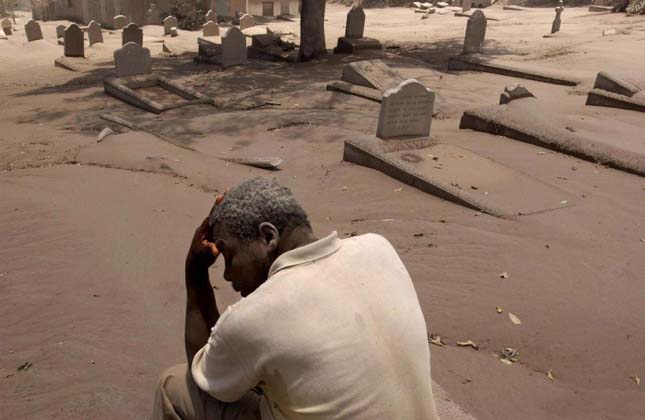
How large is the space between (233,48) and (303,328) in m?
16.2

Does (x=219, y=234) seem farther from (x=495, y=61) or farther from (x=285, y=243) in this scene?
(x=495, y=61)

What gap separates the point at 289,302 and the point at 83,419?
Result: 7.01 feet

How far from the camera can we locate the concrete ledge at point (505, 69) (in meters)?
13.3

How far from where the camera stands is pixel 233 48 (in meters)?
16.7

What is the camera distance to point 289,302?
62.9 inches

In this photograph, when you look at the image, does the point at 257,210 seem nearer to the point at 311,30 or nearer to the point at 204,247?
the point at 204,247

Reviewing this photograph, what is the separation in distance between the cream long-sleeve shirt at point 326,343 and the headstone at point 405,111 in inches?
248

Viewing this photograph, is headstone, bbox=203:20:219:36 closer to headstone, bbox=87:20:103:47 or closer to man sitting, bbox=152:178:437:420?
headstone, bbox=87:20:103:47

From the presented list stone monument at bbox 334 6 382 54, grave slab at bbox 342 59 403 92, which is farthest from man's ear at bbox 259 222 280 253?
stone monument at bbox 334 6 382 54

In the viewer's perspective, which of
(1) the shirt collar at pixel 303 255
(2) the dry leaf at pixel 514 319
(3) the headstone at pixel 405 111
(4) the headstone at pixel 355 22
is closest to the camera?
(1) the shirt collar at pixel 303 255

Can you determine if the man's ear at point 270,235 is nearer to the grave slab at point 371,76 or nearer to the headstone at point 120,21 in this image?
the grave slab at point 371,76

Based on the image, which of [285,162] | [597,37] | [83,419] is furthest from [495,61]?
[83,419]

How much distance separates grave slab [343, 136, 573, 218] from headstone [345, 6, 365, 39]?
11.9 m

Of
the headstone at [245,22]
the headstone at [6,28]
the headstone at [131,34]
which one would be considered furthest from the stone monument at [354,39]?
the headstone at [6,28]
